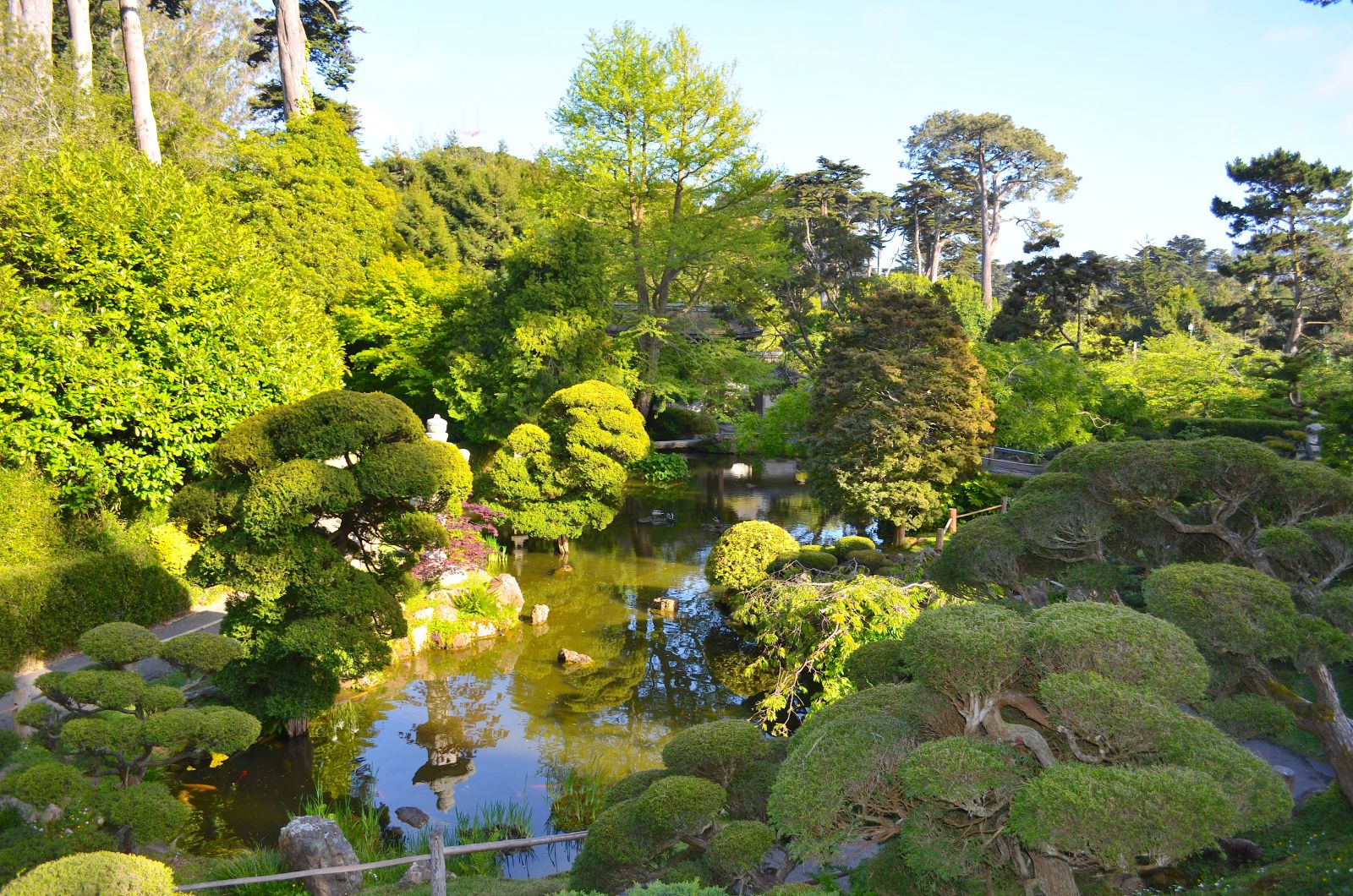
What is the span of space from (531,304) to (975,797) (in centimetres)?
1913

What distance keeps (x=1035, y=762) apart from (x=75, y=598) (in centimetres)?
1132

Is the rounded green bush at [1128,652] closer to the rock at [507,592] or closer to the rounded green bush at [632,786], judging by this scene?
the rounded green bush at [632,786]

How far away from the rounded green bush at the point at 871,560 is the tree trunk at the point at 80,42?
678 inches

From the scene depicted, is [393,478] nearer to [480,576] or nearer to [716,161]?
[480,576]

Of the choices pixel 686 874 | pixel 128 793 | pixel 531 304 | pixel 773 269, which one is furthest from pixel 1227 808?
pixel 773 269

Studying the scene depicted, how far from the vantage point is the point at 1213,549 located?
7301 mm

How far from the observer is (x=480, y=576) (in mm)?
14789

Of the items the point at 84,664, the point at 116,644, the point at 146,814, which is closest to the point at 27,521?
the point at 84,664

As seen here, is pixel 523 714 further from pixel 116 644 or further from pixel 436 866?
pixel 116 644

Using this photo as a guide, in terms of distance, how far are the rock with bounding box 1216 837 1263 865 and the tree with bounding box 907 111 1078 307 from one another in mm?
34552

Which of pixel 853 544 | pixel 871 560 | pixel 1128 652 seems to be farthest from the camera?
pixel 853 544

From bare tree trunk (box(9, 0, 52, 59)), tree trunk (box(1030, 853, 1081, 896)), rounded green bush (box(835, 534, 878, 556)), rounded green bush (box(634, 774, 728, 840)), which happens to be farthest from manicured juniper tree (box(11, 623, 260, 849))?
bare tree trunk (box(9, 0, 52, 59))

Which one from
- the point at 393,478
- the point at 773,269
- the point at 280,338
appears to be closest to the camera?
the point at 393,478

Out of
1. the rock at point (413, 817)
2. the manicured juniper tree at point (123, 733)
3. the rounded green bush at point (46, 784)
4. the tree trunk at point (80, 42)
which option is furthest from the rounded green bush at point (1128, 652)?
the tree trunk at point (80, 42)
